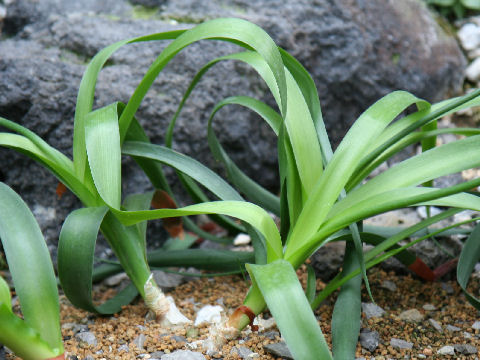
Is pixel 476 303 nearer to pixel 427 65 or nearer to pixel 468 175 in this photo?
pixel 468 175

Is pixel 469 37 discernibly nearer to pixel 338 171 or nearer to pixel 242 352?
pixel 338 171

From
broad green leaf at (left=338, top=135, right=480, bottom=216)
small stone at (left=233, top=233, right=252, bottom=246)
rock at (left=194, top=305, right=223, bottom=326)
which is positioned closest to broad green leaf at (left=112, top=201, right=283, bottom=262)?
broad green leaf at (left=338, top=135, right=480, bottom=216)

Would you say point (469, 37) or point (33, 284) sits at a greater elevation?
point (33, 284)

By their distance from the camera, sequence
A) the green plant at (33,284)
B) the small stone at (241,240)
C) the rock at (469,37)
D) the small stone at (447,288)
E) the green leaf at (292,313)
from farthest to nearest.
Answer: the rock at (469,37) < the small stone at (241,240) < the small stone at (447,288) < the green plant at (33,284) < the green leaf at (292,313)

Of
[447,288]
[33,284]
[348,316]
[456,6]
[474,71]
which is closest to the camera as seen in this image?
[33,284]

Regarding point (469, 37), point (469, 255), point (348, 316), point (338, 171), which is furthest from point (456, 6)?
point (348, 316)

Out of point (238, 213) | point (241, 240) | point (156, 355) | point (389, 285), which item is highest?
point (238, 213)

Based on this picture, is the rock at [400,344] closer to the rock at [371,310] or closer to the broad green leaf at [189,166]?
the rock at [371,310]

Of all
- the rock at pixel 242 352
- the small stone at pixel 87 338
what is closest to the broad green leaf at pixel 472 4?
the rock at pixel 242 352
